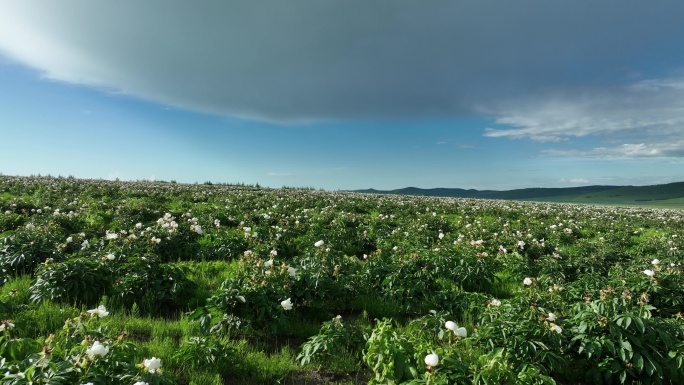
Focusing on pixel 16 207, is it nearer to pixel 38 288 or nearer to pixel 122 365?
pixel 38 288

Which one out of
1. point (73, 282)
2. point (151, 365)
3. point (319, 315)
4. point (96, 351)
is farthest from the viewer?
point (319, 315)

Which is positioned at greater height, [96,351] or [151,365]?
[96,351]

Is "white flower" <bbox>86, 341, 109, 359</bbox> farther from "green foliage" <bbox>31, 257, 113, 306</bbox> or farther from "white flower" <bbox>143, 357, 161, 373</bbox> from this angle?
"green foliage" <bbox>31, 257, 113, 306</bbox>

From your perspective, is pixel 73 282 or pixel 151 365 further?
pixel 73 282

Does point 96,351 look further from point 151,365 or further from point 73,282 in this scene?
point 73,282

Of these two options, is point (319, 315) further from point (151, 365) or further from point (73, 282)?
point (73, 282)

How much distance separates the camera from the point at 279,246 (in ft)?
36.7

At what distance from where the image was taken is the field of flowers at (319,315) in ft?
13.8

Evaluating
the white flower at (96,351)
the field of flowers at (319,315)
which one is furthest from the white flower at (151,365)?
the white flower at (96,351)

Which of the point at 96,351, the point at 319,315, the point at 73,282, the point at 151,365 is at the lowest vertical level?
the point at 319,315

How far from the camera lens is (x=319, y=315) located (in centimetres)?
719

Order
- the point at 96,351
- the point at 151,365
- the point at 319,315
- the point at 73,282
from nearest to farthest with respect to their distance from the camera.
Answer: the point at 96,351 → the point at 151,365 → the point at 73,282 → the point at 319,315

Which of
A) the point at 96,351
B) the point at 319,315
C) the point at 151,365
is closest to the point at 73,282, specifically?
the point at 96,351

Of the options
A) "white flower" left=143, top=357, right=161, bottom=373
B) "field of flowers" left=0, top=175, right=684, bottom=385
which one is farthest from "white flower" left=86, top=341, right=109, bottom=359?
"white flower" left=143, top=357, right=161, bottom=373
